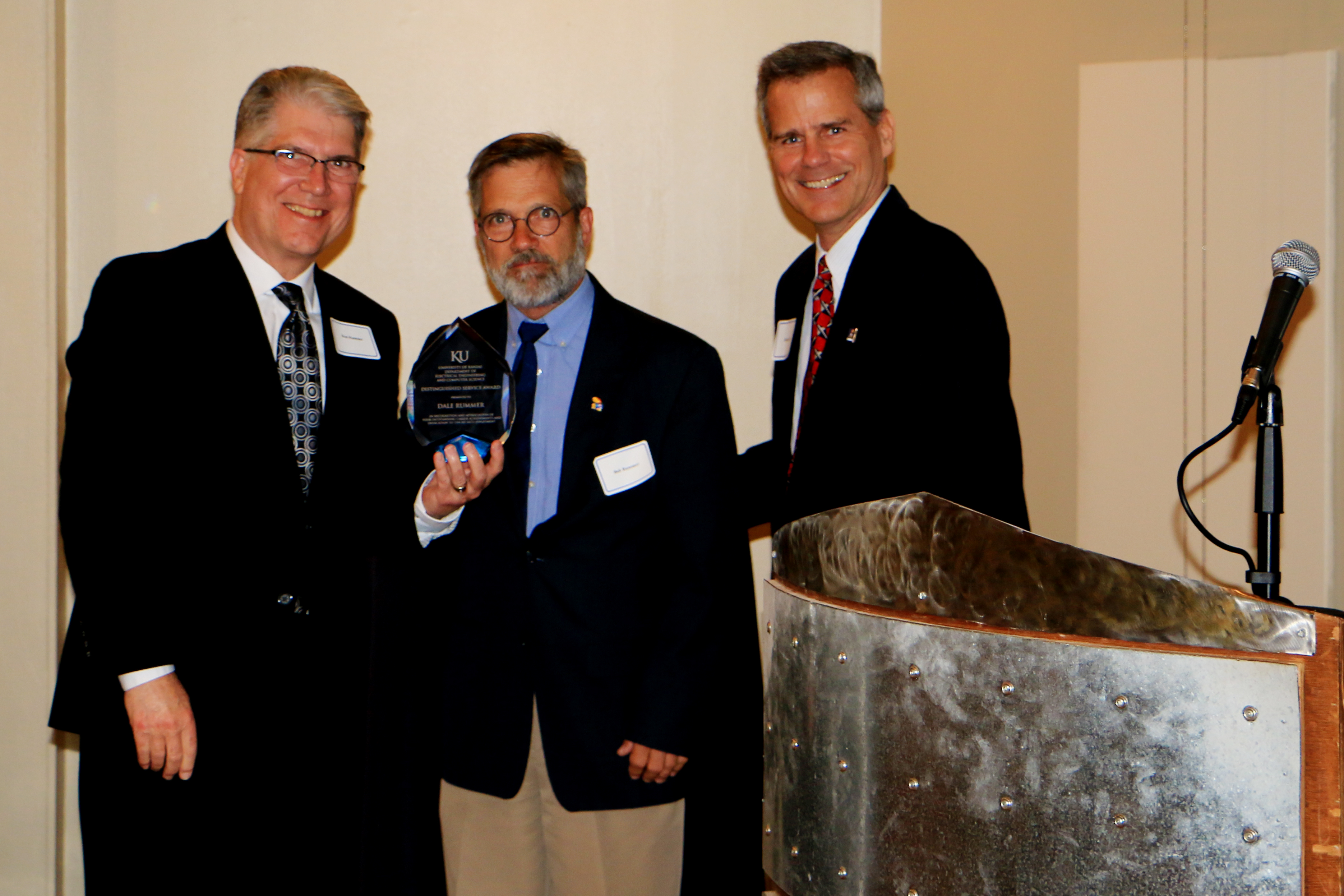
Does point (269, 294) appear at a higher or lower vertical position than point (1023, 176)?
lower

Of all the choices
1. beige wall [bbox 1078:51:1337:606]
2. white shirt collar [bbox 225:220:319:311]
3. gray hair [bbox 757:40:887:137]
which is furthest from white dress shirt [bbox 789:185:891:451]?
white shirt collar [bbox 225:220:319:311]

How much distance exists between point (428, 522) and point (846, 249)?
1282mm

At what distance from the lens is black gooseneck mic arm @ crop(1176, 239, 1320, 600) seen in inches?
54.9

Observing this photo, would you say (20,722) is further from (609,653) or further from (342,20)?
(342,20)

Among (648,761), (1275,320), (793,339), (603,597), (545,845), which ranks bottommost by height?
Result: (545,845)

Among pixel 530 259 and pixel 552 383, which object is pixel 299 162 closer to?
pixel 530 259

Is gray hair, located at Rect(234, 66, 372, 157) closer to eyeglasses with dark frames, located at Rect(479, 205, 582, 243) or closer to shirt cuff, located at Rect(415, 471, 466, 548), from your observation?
eyeglasses with dark frames, located at Rect(479, 205, 582, 243)

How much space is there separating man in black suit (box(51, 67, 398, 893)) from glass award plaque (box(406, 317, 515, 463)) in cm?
25

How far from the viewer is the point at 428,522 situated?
2.36m

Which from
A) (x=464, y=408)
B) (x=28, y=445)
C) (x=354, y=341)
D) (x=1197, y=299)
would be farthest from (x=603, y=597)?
(x=28, y=445)

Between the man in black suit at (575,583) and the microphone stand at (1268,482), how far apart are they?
1156 mm

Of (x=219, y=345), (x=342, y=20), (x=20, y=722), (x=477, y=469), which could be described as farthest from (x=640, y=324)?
(x=20, y=722)

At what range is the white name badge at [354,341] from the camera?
7.84 ft

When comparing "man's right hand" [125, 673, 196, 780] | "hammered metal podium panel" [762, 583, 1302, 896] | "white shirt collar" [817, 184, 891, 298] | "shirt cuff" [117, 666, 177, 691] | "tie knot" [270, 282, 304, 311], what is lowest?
"man's right hand" [125, 673, 196, 780]
